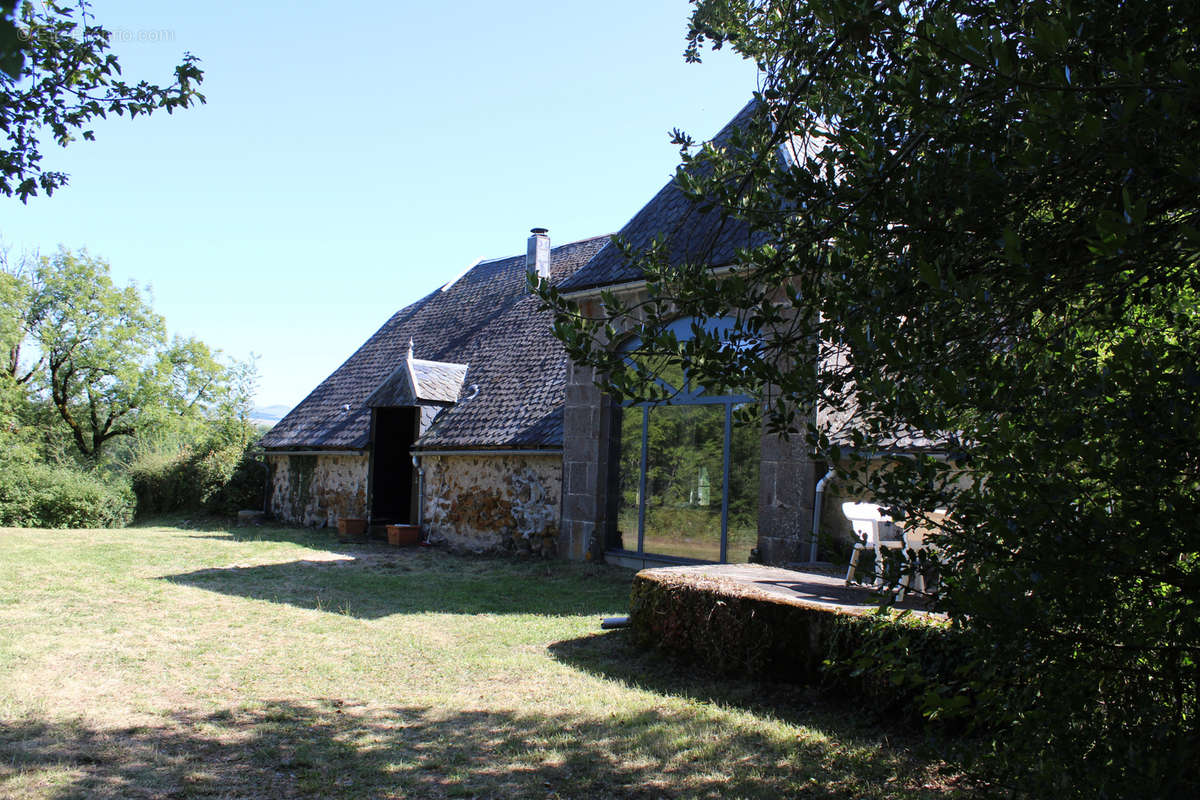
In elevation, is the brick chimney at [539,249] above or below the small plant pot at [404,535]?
above

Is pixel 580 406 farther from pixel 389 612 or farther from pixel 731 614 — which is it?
pixel 731 614

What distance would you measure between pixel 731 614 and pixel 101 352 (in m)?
29.4

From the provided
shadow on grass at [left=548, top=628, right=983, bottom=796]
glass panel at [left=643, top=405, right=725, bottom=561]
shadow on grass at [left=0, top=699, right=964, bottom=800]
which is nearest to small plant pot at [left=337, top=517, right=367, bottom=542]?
glass panel at [left=643, top=405, right=725, bottom=561]

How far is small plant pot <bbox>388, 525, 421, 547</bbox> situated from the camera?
17.2 meters

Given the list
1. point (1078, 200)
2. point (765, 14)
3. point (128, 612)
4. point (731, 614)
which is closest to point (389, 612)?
point (128, 612)

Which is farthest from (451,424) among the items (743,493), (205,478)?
(205,478)

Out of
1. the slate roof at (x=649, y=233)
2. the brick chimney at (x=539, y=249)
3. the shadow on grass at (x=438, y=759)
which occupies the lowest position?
the shadow on grass at (x=438, y=759)

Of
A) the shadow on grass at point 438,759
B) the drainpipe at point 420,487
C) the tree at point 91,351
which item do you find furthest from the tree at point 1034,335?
the tree at point 91,351

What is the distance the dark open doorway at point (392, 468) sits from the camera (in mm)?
19188

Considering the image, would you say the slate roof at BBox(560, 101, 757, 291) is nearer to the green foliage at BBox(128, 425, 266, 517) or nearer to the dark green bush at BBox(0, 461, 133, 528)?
the green foliage at BBox(128, 425, 266, 517)

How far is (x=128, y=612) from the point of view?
9398 mm

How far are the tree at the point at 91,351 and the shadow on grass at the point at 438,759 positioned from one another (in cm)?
2812

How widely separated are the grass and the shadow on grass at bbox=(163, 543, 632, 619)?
9 centimetres

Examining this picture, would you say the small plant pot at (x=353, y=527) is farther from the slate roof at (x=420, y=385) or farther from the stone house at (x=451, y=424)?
the slate roof at (x=420, y=385)
